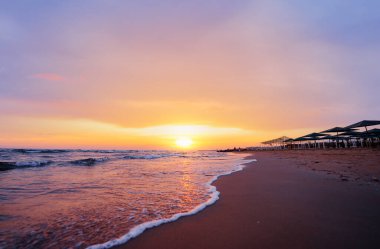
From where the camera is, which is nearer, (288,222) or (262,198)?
(288,222)

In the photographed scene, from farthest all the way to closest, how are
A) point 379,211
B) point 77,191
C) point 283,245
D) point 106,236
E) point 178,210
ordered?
point 77,191, point 178,210, point 379,211, point 106,236, point 283,245

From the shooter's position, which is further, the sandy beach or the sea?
the sea

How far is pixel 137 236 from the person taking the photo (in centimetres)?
320

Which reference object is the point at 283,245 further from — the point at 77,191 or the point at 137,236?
the point at 77,191

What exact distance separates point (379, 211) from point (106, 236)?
14.2ft

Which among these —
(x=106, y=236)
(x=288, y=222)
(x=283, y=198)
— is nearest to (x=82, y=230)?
(x=106, y=236)

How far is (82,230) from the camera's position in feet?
11.2

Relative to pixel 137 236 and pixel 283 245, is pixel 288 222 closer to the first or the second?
pixel 283 245

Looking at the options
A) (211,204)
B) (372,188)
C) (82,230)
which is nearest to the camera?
(82,230)

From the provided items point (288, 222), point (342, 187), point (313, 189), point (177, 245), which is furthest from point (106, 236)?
point (342, 187)

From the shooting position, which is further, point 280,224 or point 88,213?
point 88,213

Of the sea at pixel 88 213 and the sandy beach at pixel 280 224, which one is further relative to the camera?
the sea at pixel 88 213

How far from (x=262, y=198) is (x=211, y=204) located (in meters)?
1.19

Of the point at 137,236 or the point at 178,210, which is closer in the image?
the point at 137,236
